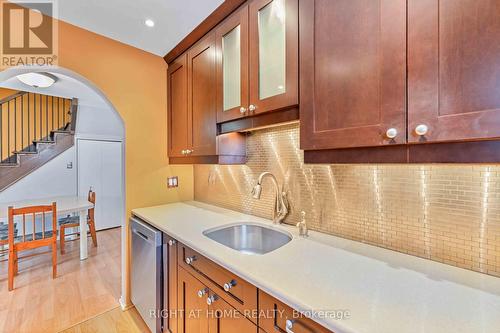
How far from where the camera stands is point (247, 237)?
5.33ft

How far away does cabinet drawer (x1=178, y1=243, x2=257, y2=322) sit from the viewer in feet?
2.99

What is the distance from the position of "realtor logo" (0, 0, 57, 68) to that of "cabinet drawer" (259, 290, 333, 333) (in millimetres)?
2152

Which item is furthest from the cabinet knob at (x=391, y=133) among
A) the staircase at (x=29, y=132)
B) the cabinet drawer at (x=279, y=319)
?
the staircase at (x=29, y=132)

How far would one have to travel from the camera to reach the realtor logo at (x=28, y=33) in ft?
4.85

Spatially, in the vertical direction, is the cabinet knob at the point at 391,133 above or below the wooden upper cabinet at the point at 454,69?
below

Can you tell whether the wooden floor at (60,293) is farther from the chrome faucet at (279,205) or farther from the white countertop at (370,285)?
the chrome faucet at (279,205)

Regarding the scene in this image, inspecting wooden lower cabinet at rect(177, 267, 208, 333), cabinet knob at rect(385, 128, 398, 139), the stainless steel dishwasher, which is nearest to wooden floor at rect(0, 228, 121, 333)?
the stainless steel dishwasher

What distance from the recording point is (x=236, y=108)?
142cm

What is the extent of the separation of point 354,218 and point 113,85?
2.15 m

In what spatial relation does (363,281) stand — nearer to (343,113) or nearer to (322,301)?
(322,301)

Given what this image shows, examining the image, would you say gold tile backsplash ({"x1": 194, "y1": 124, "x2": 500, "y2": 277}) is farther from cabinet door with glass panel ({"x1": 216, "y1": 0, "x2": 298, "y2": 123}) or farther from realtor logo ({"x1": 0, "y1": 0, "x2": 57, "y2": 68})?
realtor logo ({"x1": 0, "y1": 0, "x2": 57, "y2": 68})

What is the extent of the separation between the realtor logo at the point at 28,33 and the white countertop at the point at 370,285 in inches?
69.1

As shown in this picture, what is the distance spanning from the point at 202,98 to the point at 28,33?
1.27 metres

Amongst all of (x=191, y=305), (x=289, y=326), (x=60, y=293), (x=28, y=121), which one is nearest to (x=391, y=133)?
(x=289, y=326)
